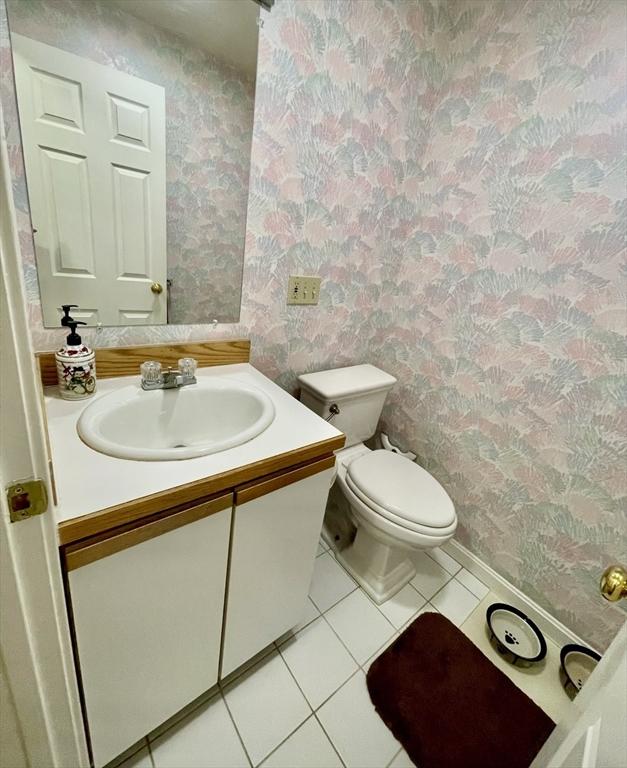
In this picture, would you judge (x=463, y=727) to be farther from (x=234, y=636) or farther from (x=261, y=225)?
(x=261, y=225)

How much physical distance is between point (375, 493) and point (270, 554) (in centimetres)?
48

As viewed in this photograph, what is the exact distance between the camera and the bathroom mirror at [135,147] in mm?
735

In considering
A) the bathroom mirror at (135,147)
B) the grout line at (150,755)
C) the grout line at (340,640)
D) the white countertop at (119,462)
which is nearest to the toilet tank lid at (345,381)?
the white countertop at (119,462)

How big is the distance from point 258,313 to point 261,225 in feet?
0.94

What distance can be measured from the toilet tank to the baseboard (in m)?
0.67

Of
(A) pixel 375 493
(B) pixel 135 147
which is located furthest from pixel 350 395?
(B) pixel 135 147

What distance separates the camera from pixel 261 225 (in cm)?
110

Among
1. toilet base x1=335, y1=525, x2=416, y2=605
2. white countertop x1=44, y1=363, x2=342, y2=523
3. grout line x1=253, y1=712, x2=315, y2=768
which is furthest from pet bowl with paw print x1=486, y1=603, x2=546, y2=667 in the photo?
white countertop x1=44, y1=363, x2=342, y2=523

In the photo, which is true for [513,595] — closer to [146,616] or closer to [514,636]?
[514,636]

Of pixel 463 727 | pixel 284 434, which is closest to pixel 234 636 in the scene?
pixel 284 434

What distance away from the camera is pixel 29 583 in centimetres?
42

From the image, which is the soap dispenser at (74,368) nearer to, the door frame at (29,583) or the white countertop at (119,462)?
the white countertop at (119,462)

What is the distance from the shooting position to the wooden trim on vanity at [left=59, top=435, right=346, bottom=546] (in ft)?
1.69

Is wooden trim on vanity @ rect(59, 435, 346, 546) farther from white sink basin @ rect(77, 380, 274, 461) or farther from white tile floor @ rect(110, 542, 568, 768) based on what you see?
white tile floor @ rect(110, 542, 568, 768)
